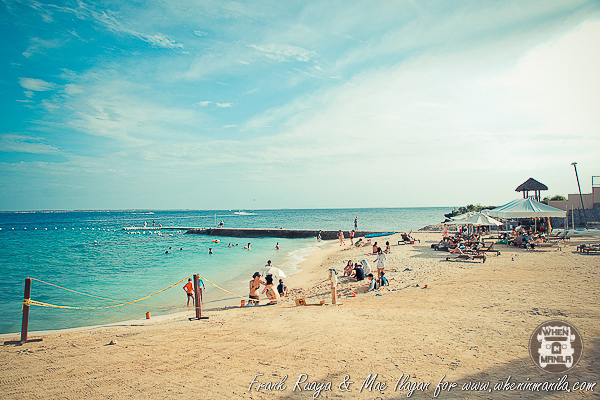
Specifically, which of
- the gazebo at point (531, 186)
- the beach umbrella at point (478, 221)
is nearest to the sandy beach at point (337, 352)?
the beach umbrella at point (478, 221)

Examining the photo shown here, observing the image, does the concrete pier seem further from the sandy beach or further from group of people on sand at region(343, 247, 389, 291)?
the sandy beach

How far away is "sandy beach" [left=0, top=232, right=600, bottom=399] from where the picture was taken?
4.46 m

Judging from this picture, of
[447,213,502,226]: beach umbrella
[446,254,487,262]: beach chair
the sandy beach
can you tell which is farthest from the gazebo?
the sandy beach

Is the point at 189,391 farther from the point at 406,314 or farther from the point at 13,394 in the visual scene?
the point at 406,314

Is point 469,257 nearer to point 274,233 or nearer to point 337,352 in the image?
point 337,352

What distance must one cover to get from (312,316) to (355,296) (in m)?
2.90

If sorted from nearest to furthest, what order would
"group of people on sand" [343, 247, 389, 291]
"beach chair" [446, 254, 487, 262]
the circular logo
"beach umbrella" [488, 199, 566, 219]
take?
the circular logo < "group of people on sand" [343, 247, 389, 291] < "beach chair" [446, 254, 487, 262] < "beach umbrella" [488, 199, 566, 219]

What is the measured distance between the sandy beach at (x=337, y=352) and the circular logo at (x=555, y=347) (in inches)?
4.8

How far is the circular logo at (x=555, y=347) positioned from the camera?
182 inches

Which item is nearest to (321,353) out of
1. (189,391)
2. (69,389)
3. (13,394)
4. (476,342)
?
(189,391)

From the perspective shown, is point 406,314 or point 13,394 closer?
point 13,394

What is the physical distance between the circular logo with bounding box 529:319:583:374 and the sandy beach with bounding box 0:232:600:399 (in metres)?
0.12

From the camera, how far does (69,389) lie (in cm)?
486

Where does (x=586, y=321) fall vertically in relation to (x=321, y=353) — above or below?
above
